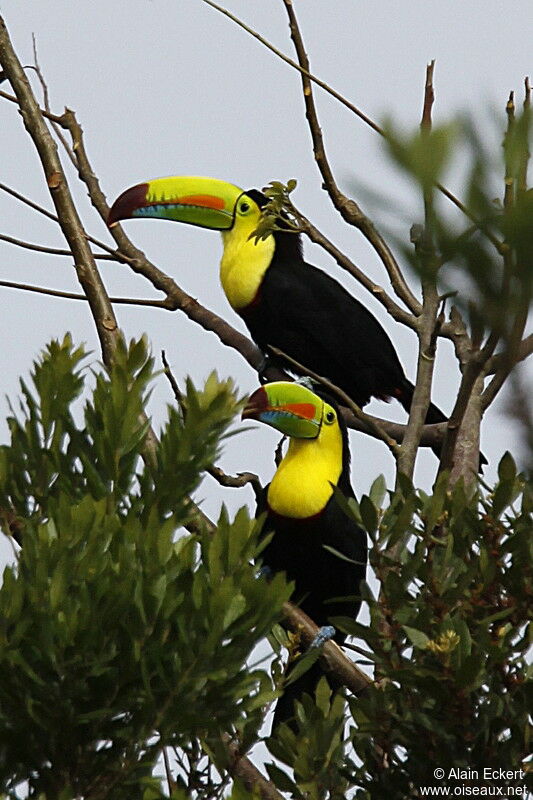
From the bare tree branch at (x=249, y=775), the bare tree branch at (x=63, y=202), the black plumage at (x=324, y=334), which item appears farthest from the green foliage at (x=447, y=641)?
the black plumage at (x=324, y=334)

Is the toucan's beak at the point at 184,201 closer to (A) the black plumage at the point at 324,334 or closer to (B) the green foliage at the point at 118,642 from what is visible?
(A) the black plumage at the point at 324,334

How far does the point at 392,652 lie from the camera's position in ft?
7.06

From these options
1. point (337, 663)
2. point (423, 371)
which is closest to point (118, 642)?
point (337, 663)

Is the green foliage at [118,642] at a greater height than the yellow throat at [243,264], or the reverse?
the yellow throat at [243,264]

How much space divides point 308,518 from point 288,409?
394mm

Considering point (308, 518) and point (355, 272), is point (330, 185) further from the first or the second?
point (308, 518)

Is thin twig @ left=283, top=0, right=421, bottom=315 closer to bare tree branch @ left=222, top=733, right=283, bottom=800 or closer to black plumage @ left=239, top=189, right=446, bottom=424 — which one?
bare tree branch @ left=222, top=733, right=283, bottom=800

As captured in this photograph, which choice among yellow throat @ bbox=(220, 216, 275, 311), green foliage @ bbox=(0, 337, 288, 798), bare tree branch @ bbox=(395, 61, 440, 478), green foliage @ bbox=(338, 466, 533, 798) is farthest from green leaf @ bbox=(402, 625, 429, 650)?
yellow throat @ bbox=(220, 216, 275, 311)

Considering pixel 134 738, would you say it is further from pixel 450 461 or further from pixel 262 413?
pixel 262 413

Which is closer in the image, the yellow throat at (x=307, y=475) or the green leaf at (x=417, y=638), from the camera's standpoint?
the green leaf at (x=417, y=638)

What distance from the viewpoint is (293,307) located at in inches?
217

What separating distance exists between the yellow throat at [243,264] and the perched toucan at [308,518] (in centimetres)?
139

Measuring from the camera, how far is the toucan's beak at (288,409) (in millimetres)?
4160

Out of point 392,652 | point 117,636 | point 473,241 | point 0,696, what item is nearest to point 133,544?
point 117,636
